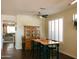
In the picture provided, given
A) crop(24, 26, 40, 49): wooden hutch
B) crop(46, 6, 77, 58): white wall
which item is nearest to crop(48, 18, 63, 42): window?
crop(46, 6, 77, 58): white wall

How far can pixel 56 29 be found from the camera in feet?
30.0

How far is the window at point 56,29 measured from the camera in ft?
27.7

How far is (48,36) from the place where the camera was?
34.7 feet

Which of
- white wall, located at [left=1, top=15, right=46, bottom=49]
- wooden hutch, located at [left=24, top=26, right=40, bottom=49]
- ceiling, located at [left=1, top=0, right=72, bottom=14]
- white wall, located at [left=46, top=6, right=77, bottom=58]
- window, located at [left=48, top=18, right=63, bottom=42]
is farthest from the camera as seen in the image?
white wall, located at [left=1, top=15, right=46, bottom=49]

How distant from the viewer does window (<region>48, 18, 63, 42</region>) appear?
333 inches

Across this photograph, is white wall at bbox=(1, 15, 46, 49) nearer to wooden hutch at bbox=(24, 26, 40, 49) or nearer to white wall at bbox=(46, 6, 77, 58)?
wooden hutch at bbox=(24, 26, 40, 49)

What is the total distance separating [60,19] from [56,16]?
2.17 ft

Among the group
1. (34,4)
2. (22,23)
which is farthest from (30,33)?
(34,4)

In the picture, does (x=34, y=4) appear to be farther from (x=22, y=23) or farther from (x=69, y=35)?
(x=22, y=23)

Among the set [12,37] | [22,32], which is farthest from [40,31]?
[12,37]

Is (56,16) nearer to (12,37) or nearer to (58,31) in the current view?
(58,31)

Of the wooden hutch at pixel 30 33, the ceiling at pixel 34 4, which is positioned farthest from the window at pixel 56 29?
the ceiling at pixel 34 4

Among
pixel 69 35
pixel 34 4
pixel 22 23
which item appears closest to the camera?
pixel 34 4

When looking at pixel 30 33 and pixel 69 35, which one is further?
pixel 30 33
